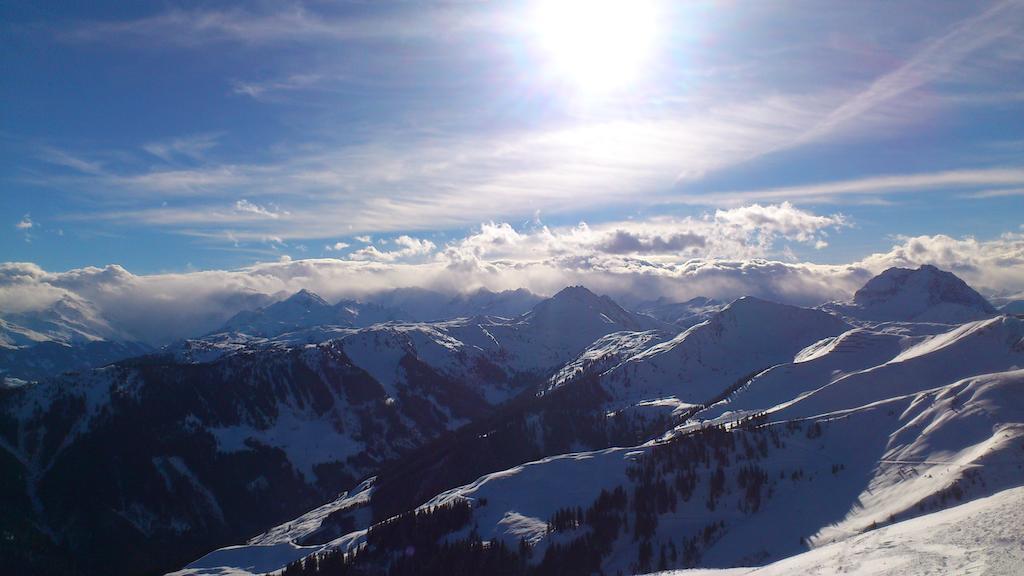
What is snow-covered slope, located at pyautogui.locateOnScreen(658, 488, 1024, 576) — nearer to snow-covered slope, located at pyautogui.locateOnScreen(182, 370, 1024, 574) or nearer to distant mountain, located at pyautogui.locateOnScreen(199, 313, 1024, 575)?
distant mountain, located at pyautogui.locateOnScreen(199, 313, 1024, 575)

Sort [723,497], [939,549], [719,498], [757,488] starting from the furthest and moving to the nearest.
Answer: [723,497]
[757,488]
[719,498]
[939,549]

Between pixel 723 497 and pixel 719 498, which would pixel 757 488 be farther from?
pixel 719 498

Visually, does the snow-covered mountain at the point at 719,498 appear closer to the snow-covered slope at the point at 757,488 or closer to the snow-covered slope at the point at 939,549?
the snow-covered slope at the point at 757,488

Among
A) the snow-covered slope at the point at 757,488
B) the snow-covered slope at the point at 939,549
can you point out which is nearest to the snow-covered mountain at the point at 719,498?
the snow-covered slope at the point at 757,488

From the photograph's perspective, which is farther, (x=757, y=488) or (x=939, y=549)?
(x=757, y=488)

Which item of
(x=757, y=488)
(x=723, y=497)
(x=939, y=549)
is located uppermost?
(x=939, y=549)

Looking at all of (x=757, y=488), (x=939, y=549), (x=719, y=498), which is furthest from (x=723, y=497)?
(x=939, y=549)

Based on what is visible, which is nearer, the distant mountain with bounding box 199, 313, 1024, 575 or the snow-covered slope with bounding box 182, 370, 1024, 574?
the snow-covered slope with bounding box 182, 370, 1024, 574

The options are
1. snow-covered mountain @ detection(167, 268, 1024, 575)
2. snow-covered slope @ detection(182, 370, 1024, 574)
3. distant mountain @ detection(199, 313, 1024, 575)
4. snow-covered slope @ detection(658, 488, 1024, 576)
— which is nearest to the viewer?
snow-covered slope @ detection(658, 488, 1024, 576)

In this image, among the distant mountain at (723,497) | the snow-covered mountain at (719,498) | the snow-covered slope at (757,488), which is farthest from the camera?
the snow-covered mountain at (719,498)

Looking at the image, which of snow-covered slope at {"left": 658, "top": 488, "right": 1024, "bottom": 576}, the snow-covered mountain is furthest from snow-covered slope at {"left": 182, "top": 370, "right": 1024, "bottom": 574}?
snow-covered slope at {"left": 658, "top": 488, "right": 1024, "bottom": 576}

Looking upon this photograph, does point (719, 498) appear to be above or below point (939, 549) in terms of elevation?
below

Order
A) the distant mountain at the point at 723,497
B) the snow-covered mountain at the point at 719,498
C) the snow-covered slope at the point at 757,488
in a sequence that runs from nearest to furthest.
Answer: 1. the snow-covered slope at the point at 757,488
2. the distant mountain at the point at 723,497
3. the snow-covered mountain at the point at 719,498

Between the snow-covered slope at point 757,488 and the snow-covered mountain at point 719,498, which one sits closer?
the snow-covered slope at point 757,488
